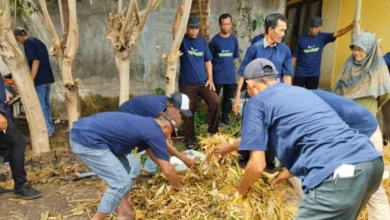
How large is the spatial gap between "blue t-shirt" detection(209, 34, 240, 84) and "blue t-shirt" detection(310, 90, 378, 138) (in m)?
3.35

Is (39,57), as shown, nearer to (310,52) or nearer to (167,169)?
(167,169)

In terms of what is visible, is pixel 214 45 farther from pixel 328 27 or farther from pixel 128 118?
pixel 328 27

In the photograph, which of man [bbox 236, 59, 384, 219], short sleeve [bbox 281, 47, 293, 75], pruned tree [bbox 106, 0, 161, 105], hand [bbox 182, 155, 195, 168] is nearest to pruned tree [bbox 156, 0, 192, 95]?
pruned tree [bbox 106, 0, 161, 105]

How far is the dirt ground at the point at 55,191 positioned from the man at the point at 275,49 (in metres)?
1.63

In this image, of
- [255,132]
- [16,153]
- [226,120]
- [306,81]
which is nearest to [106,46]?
[226,120]

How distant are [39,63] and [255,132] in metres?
4.73

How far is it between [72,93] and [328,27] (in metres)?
6.41

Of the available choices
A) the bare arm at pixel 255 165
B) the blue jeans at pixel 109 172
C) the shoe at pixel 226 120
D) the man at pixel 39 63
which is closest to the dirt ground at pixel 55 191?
the blue jeans at pixel 109 172

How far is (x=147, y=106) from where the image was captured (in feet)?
14.0

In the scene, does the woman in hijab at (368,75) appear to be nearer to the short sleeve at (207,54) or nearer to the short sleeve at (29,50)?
the short sleeve at (207,54)

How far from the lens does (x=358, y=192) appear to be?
7.46ft

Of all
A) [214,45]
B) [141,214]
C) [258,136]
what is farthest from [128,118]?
[214,45]

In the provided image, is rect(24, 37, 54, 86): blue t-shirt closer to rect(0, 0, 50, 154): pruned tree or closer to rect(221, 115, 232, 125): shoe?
rect(0, 0, 50, 154): pruned tree

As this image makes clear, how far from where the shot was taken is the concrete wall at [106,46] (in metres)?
7.10
